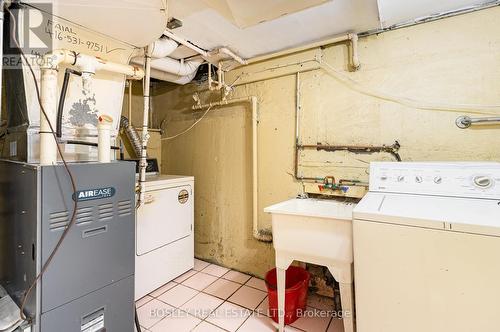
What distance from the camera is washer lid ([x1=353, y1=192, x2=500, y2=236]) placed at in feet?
3.00

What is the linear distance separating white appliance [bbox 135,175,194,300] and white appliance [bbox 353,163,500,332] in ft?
5.22

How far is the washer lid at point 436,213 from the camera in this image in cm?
91

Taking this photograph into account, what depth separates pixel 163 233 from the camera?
2.13 m

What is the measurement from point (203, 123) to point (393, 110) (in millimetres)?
1765

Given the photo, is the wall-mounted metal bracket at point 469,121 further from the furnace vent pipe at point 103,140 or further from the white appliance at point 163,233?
the white appliance at point 163,233

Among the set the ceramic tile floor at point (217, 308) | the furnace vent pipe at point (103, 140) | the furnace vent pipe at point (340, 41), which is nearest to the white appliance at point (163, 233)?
the ceramic tile floor at point (217, 308)

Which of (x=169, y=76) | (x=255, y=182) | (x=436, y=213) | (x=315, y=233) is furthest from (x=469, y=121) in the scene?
(x=169, y=76)

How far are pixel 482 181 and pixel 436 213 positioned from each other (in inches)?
19.1

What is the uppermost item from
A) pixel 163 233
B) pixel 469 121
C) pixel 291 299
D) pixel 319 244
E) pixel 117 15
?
pixel 117 15

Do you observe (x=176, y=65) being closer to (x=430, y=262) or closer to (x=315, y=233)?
(x=315, y=233)

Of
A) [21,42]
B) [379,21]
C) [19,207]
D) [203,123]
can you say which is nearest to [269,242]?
[203,123]

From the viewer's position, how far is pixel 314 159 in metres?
1.97

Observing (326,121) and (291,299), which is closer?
(291,299)

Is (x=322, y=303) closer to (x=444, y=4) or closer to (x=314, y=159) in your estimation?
(x=314, y=159)
